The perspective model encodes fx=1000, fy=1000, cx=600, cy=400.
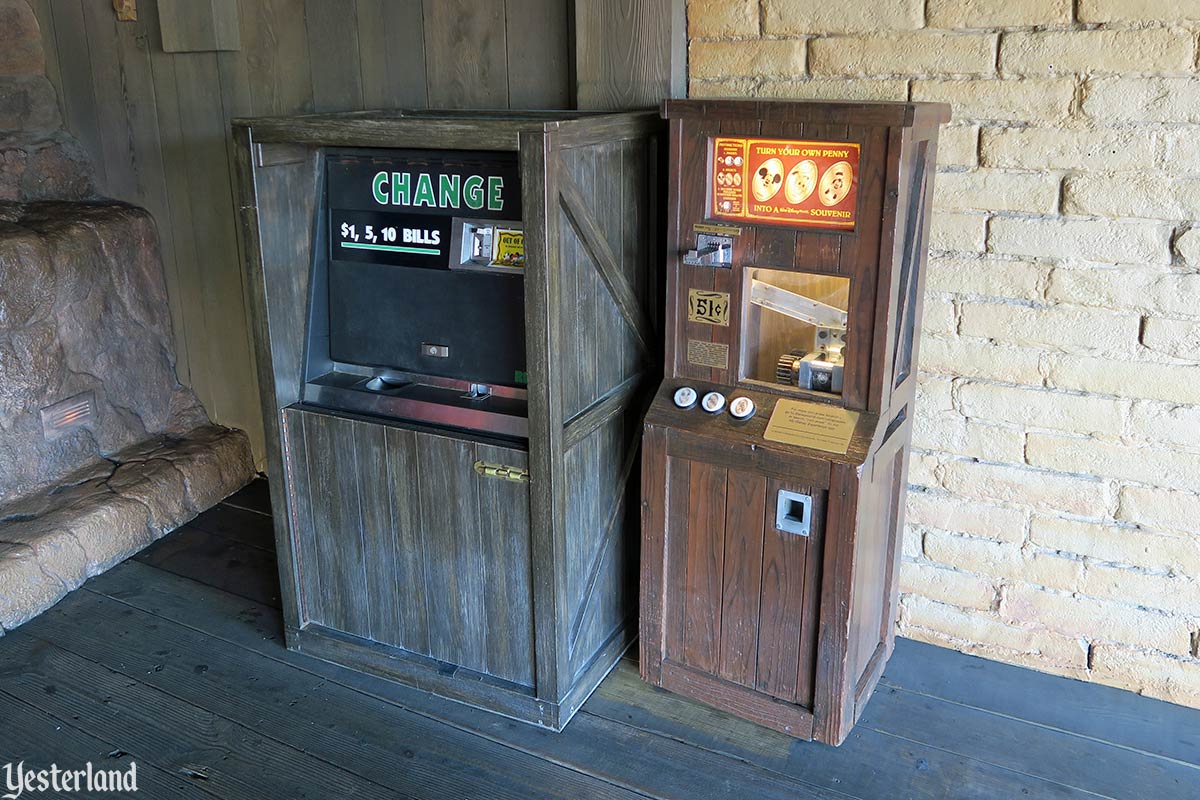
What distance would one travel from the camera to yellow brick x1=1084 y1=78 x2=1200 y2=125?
2.12 meters

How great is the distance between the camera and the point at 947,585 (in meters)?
2.68

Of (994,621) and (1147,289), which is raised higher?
(1147,289)

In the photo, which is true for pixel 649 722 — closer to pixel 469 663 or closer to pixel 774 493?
pixel 469 663

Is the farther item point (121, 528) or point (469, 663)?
point (121, 528)

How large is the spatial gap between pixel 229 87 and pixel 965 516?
2.63 metres

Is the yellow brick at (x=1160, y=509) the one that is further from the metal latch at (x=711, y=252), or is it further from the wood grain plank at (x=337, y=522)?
the wood grain plank at (x=337, y=522)

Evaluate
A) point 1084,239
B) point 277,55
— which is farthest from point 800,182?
point 277,55

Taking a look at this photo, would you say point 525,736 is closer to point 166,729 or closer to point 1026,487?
point 166,729

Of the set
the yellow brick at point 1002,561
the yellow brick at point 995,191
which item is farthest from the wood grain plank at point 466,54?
the yellow brick at point 1002,561

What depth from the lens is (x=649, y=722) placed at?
246 centimetres

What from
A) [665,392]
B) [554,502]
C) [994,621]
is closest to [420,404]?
[554,502]

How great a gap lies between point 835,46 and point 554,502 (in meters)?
1.28

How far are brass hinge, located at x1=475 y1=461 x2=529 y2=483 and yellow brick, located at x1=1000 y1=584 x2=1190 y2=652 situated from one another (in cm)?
131

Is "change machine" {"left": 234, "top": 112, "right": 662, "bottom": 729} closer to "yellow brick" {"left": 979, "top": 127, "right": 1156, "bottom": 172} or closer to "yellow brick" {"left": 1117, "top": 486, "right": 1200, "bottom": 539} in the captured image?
"yellow brick" {"left": 979, "top": 127, "right": 1156, "bottom": 172}
